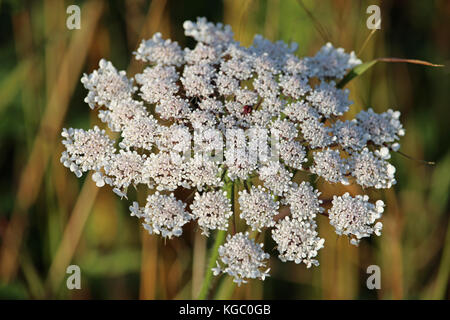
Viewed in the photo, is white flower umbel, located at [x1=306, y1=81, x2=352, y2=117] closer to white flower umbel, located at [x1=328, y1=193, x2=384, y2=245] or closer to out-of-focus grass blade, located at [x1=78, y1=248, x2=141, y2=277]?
white flower umbel, located at [x1=328, y1=193, x2=384, y2=245]

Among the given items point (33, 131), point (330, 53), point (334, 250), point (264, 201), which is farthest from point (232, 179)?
point (33, 131)

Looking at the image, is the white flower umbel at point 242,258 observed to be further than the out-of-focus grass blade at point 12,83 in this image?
No

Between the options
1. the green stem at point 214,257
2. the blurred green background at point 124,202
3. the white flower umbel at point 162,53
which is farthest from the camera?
the blurred green background at point 124,202

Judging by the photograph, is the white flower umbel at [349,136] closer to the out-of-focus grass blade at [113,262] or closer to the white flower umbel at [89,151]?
the white flower umbel at [89,151]

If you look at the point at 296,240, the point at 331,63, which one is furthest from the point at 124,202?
the point at 331,63

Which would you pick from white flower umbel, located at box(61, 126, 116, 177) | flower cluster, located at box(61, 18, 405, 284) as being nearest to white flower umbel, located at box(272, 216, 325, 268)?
flower cluster, located at box(61, 18, 405, 284)

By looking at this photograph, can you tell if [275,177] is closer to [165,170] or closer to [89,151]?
[165,170]

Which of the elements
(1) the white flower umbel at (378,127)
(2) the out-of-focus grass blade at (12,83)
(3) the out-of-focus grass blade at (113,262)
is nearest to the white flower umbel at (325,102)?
(1) the white flower umbel at (378,127)
